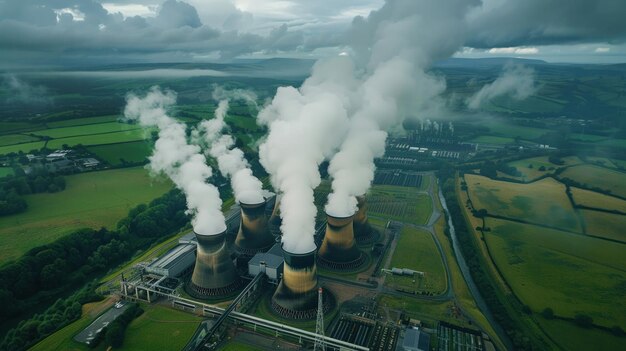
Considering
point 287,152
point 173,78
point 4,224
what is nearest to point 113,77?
point 173,78

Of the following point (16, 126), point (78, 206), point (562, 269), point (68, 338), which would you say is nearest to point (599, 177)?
point (562, 269)

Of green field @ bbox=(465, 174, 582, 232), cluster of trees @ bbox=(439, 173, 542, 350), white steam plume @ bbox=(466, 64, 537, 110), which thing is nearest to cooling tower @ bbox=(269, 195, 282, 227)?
cluster of trees @ bbox=(439, 173, 542, 350)

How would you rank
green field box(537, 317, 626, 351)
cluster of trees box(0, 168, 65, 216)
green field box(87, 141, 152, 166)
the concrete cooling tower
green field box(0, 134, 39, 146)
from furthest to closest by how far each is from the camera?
green field box(0, 134, 39, 146)
green field box(87, 141, 152, 166)
cluster of trees box(0, 168, 65, 216)
the concrete cooling tower
green field box(537, 317, 626, 351)

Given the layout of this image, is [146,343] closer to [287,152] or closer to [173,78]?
[287,152]

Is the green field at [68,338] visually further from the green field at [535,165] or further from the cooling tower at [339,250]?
the green field at [535,165]

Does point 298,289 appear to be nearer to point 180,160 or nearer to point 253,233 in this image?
point 253,233

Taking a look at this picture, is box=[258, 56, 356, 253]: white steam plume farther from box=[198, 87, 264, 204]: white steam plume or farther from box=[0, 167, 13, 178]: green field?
box=[0, 167, 13, 178]: green field

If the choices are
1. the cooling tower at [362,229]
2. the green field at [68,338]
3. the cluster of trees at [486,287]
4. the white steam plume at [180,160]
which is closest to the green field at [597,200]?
the cluster of trees at [486,287]
